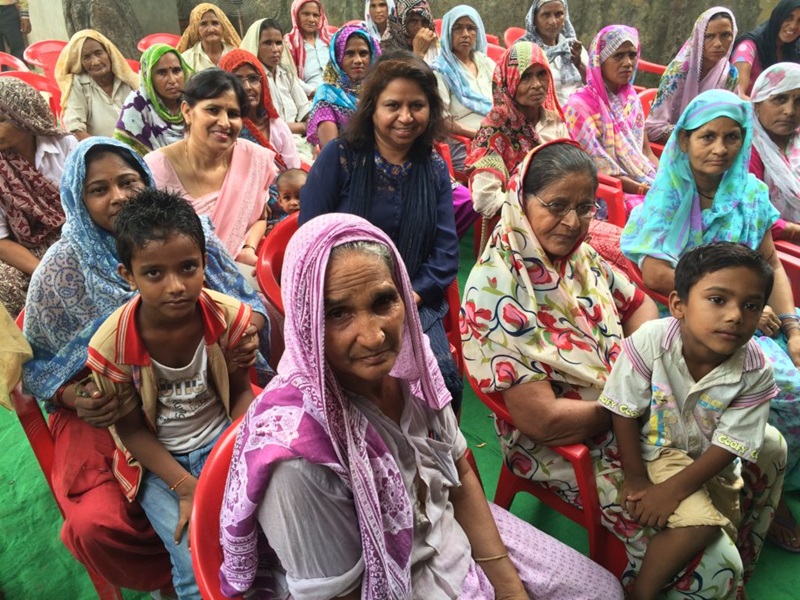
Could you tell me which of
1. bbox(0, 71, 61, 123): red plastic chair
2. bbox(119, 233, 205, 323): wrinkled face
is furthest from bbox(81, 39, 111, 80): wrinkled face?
bbox(119, 233, 205, 323): wrinkled face

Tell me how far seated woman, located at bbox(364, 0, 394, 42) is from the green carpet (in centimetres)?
466

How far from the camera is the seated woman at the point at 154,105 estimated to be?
336 cm

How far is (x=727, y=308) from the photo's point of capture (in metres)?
1.43

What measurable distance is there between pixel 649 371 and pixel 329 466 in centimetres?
100

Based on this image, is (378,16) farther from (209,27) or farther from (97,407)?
(97,407)

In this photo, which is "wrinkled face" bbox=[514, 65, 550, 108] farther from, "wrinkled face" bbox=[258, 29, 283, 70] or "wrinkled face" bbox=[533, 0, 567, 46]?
"wrinkled face" bbox=[258, 29, 283, 70]

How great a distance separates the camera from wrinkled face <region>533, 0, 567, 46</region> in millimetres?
4930

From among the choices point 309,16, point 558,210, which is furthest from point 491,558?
point 309,16

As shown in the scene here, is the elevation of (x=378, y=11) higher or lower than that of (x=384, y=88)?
higher

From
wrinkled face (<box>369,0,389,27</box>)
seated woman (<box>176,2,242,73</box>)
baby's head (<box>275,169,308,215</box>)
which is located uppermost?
wrinkled face (<box>369,0,389,27</box>)

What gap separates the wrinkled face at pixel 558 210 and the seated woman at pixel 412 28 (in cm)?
385

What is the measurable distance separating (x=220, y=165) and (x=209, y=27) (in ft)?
8.66

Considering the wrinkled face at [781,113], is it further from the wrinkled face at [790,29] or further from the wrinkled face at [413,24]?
the wrinkled face at [413,24]

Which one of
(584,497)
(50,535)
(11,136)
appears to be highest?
(11,136)
